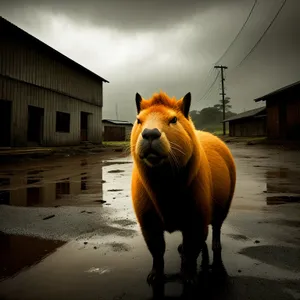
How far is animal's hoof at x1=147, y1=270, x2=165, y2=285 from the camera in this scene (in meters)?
1.98

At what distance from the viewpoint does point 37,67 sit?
16.4 m

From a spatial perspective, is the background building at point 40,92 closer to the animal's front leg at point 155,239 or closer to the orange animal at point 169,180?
the orange animal at point 169,180

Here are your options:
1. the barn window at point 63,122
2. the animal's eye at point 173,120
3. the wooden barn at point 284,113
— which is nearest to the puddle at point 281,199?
the animal's eye at point 173,120

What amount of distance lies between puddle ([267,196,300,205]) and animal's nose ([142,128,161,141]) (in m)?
3.70

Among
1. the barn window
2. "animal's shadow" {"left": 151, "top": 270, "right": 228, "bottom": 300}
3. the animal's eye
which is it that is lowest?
"animal's shadow" {"left": 151, "top": 270, "right": 228, "bottom": 300}

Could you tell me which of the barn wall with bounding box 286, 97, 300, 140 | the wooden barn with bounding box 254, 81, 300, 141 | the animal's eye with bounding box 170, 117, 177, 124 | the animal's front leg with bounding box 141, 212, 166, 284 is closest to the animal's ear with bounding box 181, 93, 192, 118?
the animal's eye with bounding box 170, 117, 177, 124

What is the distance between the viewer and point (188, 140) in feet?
6.22

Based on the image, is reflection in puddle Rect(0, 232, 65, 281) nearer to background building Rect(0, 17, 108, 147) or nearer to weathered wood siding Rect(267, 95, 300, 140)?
background building Rect(0, 17, 108, 147)

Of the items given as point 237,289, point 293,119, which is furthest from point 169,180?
point 293,119

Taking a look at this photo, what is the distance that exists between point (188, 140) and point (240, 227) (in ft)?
6.68

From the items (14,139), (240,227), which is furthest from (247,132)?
(240,227)

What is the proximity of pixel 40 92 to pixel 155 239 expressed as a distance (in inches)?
683

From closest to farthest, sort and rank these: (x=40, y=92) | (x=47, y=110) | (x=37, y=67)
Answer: (x=37, y=67) < (x=40, y=92) < (x=47, y=110)

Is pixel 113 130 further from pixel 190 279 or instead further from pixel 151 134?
pixel 151 134
